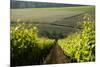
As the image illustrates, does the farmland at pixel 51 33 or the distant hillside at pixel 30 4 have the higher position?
the distant hillside at pixel 30 4

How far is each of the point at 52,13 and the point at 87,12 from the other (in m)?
0.44

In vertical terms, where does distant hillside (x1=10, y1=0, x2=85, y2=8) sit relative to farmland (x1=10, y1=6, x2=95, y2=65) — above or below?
above

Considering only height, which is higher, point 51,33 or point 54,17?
point 54,17

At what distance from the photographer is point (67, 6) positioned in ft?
7.27

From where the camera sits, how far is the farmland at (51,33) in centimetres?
204

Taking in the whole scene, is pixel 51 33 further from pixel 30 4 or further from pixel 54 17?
pixel 30 4

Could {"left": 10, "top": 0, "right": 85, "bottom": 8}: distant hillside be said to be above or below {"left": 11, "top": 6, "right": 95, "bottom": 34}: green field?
above

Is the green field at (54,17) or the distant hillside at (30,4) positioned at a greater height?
the distant hillside at (30,4)

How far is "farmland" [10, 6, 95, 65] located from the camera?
2.04 meters

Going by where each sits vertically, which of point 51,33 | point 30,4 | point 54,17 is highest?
point 30,4

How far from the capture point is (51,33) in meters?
2.16

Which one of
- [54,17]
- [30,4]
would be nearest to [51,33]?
[54,17]

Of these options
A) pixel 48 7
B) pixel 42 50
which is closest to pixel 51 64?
pixel 42 50

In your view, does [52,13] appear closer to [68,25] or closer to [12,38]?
[68,25]
